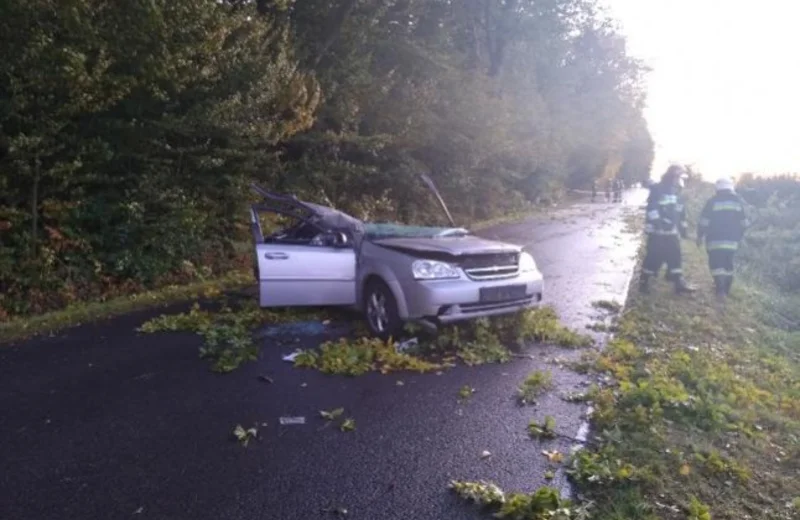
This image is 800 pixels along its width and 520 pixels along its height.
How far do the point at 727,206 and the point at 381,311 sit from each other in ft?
20.3

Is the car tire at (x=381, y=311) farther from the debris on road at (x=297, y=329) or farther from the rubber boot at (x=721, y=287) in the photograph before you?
the rubber boot at (x=721, y=287)

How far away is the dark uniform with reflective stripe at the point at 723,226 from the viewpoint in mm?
10031

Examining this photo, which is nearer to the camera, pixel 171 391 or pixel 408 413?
pixel 408 413

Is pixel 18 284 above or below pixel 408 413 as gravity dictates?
above

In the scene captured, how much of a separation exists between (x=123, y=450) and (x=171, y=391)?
50.9 inches

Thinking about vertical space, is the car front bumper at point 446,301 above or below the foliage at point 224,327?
above

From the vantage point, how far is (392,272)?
703cm

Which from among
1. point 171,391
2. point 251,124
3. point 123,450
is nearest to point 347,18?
point 251,124

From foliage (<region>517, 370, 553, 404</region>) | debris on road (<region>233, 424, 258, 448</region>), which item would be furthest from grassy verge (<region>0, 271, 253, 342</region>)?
foliage (<region>517, 370, 553, 404</region>)

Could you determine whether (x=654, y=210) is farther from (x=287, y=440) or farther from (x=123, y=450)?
(x=123, y=450)

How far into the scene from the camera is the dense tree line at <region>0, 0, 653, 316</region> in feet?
28.2

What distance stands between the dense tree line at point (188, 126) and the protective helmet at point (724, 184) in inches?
311

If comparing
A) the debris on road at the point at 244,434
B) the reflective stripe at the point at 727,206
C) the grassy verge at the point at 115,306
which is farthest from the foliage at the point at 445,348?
the reflective stripe at the point at 727,206

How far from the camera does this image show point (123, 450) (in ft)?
14.8
